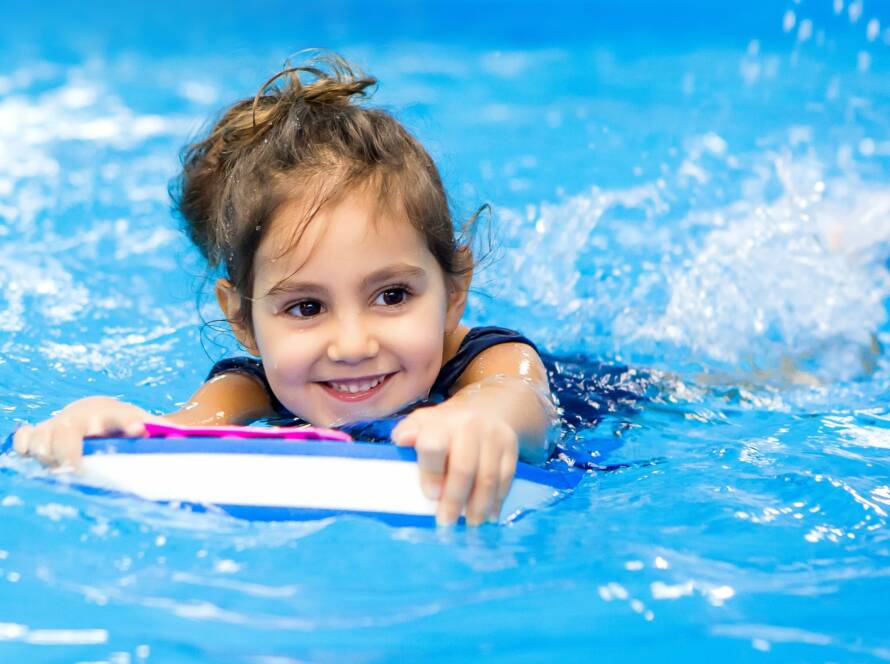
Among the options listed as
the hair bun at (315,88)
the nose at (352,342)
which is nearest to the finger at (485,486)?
the nose at (352,342)

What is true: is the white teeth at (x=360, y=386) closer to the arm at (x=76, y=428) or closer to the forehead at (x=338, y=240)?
the forehead at (x=338, y=240)

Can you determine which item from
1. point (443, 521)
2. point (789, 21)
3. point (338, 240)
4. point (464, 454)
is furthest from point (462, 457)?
point (789, 21)

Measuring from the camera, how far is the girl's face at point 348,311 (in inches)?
82.7

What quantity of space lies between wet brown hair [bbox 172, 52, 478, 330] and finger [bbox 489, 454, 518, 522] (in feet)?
1.83

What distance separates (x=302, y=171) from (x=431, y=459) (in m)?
0.69

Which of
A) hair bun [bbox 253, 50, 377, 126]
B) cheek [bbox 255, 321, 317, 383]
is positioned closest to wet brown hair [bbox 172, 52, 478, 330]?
hair bun [bbox 253, 50, 377, 126]

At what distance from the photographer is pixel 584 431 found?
2711 millimetres

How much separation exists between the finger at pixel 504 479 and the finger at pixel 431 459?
0.09 meters

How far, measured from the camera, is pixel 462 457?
5.79 ft

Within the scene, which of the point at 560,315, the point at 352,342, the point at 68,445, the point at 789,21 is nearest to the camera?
the point at 68,445

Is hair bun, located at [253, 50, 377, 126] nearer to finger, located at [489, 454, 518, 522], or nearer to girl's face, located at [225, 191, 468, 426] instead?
girl's face, located at [225, 191, 468, 426]

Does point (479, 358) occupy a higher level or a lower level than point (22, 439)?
higher

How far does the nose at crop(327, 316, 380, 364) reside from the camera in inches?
81.8

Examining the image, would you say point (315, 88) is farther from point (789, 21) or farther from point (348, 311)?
point (789, 21)
